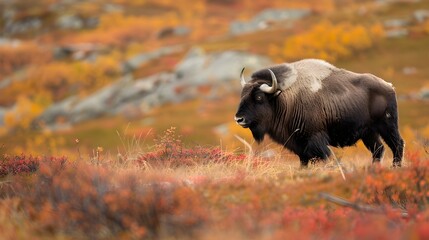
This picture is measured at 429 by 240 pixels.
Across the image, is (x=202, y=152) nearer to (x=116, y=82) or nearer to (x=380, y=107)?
(x=380, y=107)

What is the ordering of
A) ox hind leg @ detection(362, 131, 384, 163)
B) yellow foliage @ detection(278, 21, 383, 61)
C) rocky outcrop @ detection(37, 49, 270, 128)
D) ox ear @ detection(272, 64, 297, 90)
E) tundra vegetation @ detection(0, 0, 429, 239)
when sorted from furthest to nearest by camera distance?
yellow foliage @ detection(278, 21, 383, 61)
rocky outcrop @ detection(37, 49, 270, 128)
ox hind leg @ detection(362, 131, 384, 163)
ox ear @ detection(272, 64, 297, 90)
tundra vegetation @ detection(0, 0, 429, 239)

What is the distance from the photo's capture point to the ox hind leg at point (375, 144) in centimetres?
1102

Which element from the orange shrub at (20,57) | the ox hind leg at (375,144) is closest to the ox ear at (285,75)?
the ox hind leg at (375,144)

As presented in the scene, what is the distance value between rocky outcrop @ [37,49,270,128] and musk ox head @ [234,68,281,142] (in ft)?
185

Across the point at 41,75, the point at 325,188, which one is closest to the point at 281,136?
the point at 325,188

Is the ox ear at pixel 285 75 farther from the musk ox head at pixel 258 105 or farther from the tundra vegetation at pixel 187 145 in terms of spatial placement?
the tundra vegetation at pixel 187 145

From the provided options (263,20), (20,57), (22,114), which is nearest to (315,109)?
(22,114)

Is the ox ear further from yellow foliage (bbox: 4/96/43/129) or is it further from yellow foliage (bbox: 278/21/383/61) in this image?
yellow foliage (bbox: 4/96/43/129)

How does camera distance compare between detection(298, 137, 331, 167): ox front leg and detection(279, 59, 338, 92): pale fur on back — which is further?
detection(279, 59, 338, 92): pale fur on back

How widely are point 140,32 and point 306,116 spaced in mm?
126382

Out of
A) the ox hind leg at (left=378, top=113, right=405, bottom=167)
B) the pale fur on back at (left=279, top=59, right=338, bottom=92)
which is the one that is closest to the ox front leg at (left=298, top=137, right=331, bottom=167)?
the pale fur on back at (left=279, top=59, right=338, bottom=92)

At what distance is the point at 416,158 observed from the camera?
7.32m

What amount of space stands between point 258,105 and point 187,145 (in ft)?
5.81

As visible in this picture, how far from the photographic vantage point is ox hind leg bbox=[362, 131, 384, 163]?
1102cm
